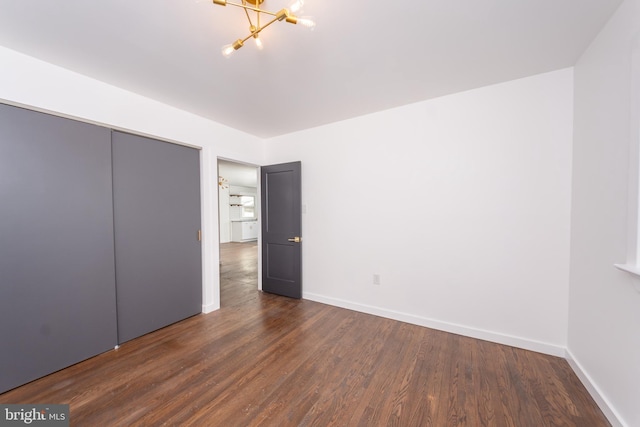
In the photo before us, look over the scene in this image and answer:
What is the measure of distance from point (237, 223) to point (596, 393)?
1011 cm

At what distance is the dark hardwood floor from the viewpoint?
1521 mm

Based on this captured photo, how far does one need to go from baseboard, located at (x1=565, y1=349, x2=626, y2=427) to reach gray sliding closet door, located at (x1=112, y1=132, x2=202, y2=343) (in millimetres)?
3773

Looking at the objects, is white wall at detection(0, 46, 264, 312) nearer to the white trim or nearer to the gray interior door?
the gray interior door

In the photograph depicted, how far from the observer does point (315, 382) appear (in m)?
1.83

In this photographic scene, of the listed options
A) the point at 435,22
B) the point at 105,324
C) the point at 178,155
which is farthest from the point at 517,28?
the point at 105,324

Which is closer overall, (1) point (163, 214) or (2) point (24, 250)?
(2) point (24, 250)

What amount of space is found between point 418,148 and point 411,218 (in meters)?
0.82

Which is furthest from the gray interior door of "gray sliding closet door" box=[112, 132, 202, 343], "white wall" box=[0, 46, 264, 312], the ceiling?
the ceiling

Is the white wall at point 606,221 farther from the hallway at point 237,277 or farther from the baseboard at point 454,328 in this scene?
the hallway at point 237,277

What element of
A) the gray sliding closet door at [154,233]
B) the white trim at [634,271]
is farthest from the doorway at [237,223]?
the white trim at [634,271]

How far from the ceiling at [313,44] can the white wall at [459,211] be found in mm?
411

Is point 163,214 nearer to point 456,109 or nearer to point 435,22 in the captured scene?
point 435,22

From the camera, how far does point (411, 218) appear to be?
9.07 feet

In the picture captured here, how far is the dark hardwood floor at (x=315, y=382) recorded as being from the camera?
1521 mm
